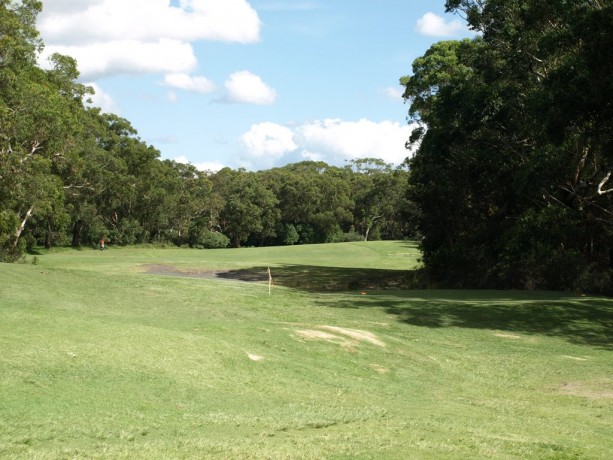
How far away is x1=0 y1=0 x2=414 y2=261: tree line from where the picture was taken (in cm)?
3494

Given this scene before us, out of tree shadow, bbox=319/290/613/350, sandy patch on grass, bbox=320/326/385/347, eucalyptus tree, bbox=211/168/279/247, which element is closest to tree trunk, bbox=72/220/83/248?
eucalyptus tree, bbox=211/168/279/247

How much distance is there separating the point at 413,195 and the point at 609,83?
2226 centimetres

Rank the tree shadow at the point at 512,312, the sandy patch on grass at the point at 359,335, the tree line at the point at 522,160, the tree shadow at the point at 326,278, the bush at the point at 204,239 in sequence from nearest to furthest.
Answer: the sandy patch on grass at the point at 359,335, the tree shadow at the point at 512,312, the tree line at the point at 522,160, the tree shadow at the point at 326,278, the bush at the point at 204,239

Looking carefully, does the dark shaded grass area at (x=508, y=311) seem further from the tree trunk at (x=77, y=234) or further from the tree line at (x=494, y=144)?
the tree trunk at (x=77, y=234)

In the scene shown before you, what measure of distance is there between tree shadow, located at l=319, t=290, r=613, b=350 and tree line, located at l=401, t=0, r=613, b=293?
15.7 feet

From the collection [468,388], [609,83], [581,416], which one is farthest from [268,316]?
[609,83]

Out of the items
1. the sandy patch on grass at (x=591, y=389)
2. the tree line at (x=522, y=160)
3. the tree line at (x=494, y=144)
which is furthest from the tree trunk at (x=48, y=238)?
the sandy patch on grass at (x=591, y=389)

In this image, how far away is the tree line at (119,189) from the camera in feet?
115

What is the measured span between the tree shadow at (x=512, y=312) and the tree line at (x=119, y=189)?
1808 cm

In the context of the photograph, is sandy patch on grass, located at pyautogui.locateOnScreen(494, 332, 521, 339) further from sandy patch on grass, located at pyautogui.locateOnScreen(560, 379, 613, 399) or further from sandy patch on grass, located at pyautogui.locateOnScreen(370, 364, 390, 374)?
sandy patch on grass, located at pyautogui.locateOnScreen(370, 364, 390, 374)

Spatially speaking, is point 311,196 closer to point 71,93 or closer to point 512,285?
point 71,93

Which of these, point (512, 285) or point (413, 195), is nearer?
point (512, 285)

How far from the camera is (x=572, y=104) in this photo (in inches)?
774

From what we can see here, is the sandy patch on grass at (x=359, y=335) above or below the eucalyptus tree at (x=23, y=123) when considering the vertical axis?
below
